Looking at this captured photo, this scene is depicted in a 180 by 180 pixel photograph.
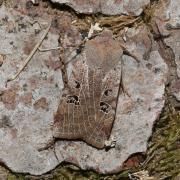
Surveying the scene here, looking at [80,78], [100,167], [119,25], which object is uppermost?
[119,25]

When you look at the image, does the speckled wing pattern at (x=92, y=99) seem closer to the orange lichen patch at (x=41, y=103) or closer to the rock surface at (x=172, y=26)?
the orange lichen patch at (x=41, y=103)

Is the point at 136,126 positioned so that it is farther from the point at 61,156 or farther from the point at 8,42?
the point at 8,42

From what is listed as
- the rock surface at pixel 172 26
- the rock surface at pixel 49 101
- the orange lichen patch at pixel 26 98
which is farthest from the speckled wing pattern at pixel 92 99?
the rock surface at pixel 172 26

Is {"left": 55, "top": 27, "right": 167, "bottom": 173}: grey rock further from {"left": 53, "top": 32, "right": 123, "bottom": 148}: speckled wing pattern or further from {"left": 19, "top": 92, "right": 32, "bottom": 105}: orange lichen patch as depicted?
{"left": 19, "top": 92, "right": 32, "bottom": 105}: orange lichen patch

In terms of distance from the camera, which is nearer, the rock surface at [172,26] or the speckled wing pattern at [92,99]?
the speckled wing pattern at [92,99]

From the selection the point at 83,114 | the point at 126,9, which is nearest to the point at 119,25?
the point at 126,9

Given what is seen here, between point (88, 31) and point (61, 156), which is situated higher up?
point (88, 31)
